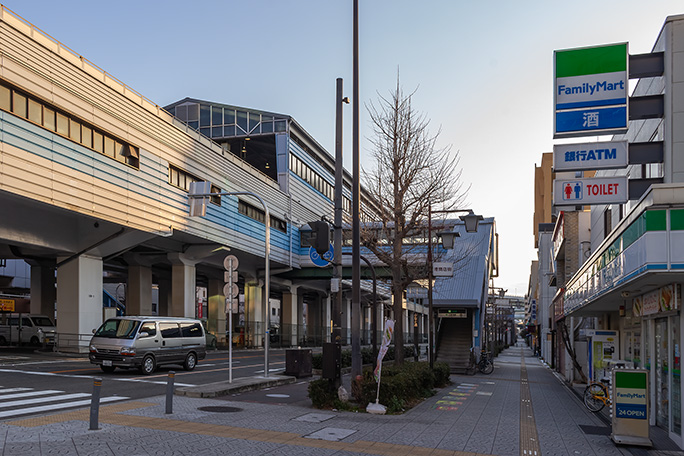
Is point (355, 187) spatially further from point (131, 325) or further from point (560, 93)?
point (131, 325)

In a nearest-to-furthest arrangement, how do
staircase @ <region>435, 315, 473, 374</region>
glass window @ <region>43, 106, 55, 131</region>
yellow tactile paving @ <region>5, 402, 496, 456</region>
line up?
yellow tactile paving @ <region>5, 402, 496, 456</region> < glass window @ <region>43, 106, 55, 131</region> < staircase @ <region>435, 315, 473, 374</region>

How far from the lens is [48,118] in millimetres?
24281

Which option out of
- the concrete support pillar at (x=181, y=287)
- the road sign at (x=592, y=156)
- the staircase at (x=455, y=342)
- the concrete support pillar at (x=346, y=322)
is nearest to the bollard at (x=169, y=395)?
the road sign at (x=592, y=156)

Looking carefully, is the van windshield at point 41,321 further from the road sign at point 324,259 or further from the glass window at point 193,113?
the glass window at point 193,113

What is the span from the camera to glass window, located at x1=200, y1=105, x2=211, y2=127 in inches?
2103

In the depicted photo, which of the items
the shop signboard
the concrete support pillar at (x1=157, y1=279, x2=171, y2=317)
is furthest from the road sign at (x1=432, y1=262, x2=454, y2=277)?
the concrete support pillar at (x1=157, y1=279, x2=171, y2=317)

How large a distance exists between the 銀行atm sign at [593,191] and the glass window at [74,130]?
2042 cm

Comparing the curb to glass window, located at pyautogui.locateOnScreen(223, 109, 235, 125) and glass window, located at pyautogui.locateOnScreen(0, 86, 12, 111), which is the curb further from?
glass window, located at pyautogui.locateOnScreen(223, 109, 235, 125)

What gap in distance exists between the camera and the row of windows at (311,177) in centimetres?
5204

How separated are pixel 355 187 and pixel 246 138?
38.6 metres

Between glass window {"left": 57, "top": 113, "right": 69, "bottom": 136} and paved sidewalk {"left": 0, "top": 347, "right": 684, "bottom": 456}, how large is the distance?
15.1 meters

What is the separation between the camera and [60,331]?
29297 millimetres

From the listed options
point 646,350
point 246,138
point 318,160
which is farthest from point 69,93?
point 318,160

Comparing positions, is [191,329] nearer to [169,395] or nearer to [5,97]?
[5,97]
